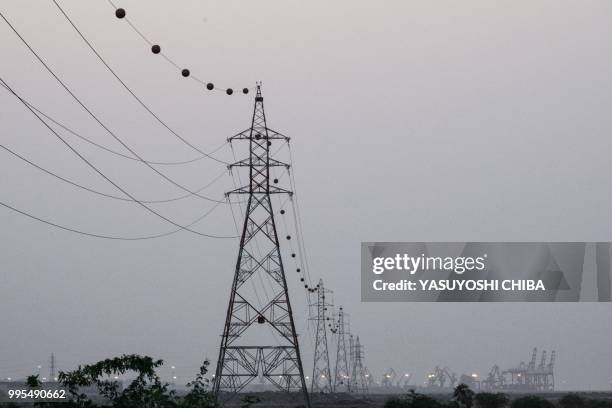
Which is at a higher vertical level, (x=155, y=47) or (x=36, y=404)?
(x=155, y=47)

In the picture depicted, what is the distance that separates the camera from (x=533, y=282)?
91.0m

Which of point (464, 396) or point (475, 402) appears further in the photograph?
point (475, 402)

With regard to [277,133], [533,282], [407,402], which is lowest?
[407,402]

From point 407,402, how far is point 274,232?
56.9 m

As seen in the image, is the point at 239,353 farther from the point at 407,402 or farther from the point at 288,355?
the point at 407,402

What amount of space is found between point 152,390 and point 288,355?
27038 mm

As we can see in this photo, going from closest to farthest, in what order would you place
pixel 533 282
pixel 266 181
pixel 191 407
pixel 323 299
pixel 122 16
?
1. pixel 122 16
2. pixel 191 407
3. pixel 266 181
4. pixel 533 282
5. pixel 323 299

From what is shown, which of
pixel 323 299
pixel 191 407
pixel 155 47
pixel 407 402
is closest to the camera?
pixel 155 47

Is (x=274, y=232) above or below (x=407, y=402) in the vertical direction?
above

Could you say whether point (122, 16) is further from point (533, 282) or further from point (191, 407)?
point (533, 282)


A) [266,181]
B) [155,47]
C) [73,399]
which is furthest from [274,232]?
[155,47]

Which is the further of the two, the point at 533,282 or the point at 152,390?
the point at 533,282

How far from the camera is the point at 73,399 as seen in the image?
134 ft

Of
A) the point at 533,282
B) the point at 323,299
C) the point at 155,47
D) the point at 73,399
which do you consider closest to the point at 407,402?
the point at 533,282
